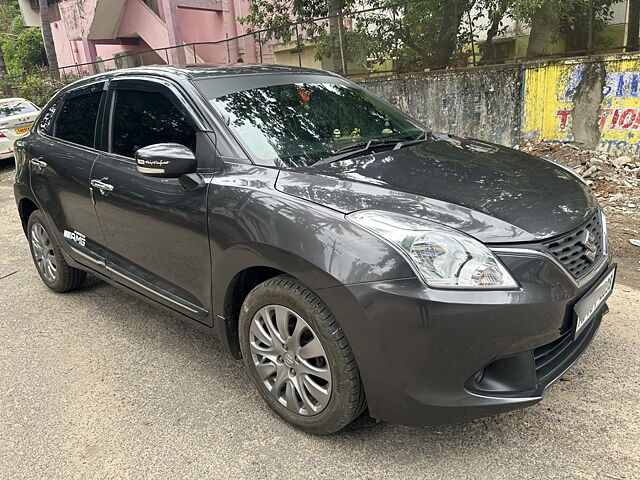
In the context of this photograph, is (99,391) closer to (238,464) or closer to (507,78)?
(238,464)

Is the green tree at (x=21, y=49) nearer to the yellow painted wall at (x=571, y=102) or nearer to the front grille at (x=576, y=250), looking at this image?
the yellow painted wall at (x=571, y=102)

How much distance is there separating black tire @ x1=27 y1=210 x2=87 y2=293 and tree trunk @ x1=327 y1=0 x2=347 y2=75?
7.51m

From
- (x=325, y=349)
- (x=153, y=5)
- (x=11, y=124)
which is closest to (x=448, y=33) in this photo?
(x=325, y=349)

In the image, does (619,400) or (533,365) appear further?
(619,400)

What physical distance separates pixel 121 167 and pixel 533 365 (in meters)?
2.55

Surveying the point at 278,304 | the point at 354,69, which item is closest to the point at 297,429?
the point at 278,304

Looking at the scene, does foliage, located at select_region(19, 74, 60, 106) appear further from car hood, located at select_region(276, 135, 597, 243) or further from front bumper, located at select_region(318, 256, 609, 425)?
front bumper, located at select_region(318, 256, 609, 425)

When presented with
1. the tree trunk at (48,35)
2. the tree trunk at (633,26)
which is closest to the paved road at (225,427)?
the tree trunk at (633,26)

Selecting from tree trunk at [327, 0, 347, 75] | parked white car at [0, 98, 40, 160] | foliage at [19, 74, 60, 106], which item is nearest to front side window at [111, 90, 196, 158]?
tree trunk at [327, 0, 347, 75]

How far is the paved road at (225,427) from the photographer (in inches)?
92.1

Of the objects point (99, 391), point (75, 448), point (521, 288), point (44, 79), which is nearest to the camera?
point (521, 288)

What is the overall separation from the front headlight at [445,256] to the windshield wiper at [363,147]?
78 cm

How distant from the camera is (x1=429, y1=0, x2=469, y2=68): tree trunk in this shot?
28.6 feet

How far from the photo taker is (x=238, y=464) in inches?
94.9
